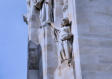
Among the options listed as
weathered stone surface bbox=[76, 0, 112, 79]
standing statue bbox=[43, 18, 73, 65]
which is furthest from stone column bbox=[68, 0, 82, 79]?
standing statue bbox=[43, 18, 73, 65]

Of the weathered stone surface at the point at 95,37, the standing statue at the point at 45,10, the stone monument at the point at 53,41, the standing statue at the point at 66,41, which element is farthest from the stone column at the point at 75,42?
the standing statue at the point at 45,10

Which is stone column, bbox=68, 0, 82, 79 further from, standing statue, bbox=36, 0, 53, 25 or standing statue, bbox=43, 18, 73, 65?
standing statue, bbox=36, 0, 53, 25

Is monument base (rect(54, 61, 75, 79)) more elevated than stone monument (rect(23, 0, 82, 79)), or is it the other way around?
stone monument (rect(23, 0, 82, 79))

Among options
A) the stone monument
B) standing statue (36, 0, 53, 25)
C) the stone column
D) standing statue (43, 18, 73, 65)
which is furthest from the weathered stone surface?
standing statue (36, 0, 53, 25)

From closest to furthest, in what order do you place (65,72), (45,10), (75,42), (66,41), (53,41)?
(75,42) < (65,72) < (66,41) < (53,41) < (45,10)

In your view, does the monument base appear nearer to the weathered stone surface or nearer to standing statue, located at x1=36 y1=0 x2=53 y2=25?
the weathered stone surface

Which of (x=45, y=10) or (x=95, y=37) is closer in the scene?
(x=95, y=37)

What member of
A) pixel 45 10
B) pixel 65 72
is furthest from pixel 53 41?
pixel 65 72

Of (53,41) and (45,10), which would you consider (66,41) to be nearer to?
(53,41)

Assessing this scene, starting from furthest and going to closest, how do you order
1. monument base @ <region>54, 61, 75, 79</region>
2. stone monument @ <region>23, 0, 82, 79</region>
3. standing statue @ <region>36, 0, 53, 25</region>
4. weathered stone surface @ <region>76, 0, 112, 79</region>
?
standing statue @ <region>36, 0, 53, 25</region> < stone monument @ <region>23, 0, 82, 79</region> < monument base @ <region>54, 61, 75, 79</region> < weathered stone surface @ <region>76, 0, 112, 79</region>

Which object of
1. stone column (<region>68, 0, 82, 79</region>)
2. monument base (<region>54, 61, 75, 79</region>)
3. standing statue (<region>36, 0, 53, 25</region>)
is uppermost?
standing statue (<region>36, 0, 53, 25</region>)

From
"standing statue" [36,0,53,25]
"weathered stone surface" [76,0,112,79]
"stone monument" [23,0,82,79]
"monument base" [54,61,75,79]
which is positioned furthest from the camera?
"standing statue" [36,0,53,25]

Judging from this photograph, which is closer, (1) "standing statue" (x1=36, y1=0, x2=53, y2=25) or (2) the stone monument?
(2) the stone monument

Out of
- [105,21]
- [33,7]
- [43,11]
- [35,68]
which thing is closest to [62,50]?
[105,21]
